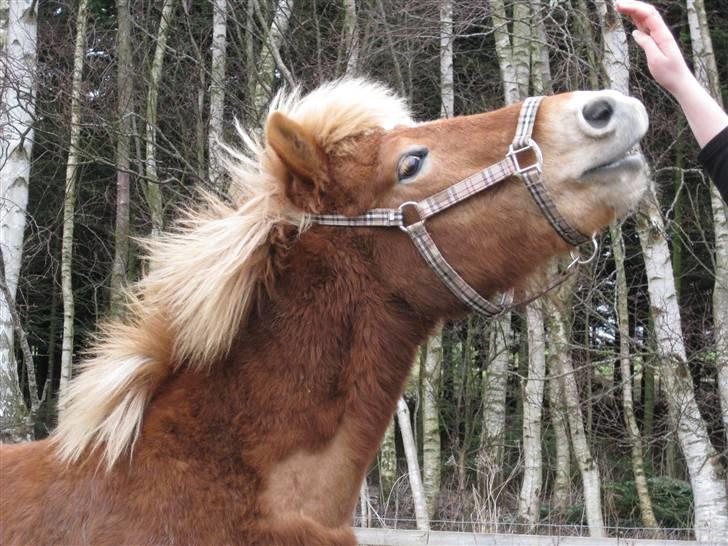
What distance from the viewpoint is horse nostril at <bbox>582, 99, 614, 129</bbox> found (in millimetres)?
2410

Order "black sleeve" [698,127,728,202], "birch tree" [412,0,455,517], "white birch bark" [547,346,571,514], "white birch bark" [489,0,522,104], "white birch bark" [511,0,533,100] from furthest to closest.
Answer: "white birch bark" [547,346,571,514] → "birch tree" [412,0,455,517] → "white birch bark" [511,0,533,100] → "white birch bark" [489,0,522,104] → "black sleeve" [698,127,728,202]

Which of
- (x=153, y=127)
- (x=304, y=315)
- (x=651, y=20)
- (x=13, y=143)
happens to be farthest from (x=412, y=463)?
(x=651, y=20)

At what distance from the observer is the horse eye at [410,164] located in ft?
8.48

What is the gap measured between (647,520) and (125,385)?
9775mm

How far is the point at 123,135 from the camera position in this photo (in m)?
9.99

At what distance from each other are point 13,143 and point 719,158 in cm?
840

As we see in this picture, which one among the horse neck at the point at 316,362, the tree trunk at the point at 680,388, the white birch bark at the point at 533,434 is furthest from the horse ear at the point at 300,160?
the white birch bark at the point at 533,434

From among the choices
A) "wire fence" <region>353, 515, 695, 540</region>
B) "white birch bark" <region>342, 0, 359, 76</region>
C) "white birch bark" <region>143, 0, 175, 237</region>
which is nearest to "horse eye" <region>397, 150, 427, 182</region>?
"wire fence" <region>353, 515, 695, 540</region>

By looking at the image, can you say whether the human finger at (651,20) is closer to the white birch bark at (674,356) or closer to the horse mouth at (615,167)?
the horse mouth at (615,167)

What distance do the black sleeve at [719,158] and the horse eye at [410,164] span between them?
0.87 metres

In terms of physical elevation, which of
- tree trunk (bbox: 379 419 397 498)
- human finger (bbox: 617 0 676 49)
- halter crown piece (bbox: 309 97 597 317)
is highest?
human finger (bbox: 617 0 676 49)

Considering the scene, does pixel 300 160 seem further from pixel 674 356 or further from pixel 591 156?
pixel 674 356

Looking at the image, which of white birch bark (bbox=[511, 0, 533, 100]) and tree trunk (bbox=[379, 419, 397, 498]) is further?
tree trunk (bbox=[379, 419, 397, 498])

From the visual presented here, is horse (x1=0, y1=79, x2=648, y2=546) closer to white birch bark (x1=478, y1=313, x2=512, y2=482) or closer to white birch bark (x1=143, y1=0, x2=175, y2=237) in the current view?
white birch bark (x1=143, y1=0, x2=175, y2=237)
